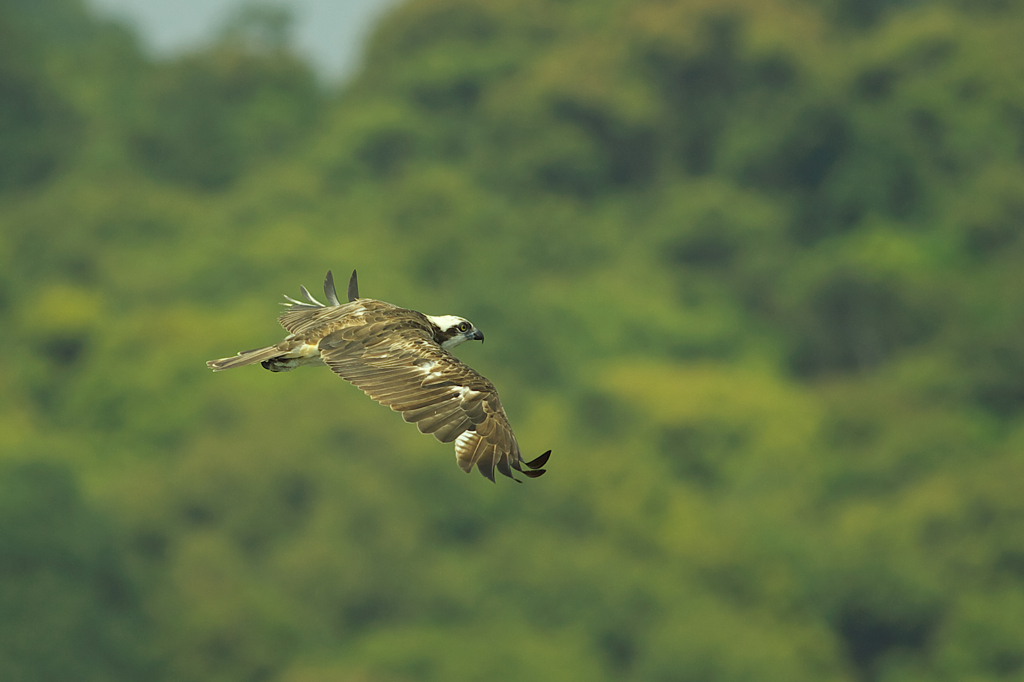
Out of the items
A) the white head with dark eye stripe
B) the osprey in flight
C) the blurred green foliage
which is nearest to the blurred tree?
the blurred green foliage

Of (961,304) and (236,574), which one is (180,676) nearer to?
(236,574)

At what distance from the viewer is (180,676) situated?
95688 millimetres

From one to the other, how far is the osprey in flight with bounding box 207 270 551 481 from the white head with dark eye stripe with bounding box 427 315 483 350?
1 cm

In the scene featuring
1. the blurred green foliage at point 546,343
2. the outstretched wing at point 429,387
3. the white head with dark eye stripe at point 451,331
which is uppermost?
the blurred green foliage at point 546,343

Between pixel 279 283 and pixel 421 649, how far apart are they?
43.5 m

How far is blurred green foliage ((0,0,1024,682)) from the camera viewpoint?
326 ft

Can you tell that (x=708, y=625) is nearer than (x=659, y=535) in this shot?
Yes

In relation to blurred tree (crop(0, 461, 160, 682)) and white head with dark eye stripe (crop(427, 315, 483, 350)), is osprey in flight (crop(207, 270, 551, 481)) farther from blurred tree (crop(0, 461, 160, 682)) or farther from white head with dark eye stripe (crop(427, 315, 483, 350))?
blurred tree (crop(0, 461, 160, 682))

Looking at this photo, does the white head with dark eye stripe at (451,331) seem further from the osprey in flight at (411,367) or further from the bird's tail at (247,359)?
the bird's tail at (247,359)

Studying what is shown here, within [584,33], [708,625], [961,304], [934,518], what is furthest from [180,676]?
[584,33]

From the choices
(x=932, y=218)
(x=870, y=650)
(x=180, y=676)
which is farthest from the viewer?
(x=932, y=218)

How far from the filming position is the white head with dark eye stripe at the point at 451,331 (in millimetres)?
19125

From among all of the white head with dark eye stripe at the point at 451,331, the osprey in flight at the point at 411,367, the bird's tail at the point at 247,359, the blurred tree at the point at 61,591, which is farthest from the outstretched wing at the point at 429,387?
the blurred tree at the point at 61,591

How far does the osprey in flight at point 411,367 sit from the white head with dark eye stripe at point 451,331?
0.4 inches
